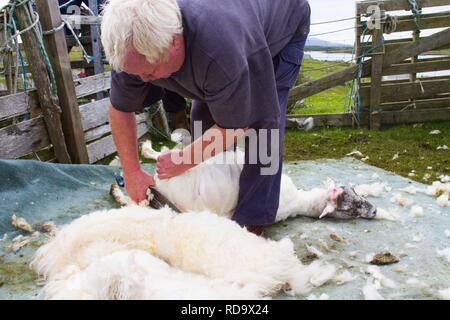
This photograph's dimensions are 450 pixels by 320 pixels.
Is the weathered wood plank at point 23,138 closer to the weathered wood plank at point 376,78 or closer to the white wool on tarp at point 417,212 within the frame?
the white wool on tarp at point 417,212

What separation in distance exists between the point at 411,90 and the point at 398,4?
1054 millimetres

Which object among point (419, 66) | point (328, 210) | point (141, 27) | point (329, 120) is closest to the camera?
point (141, 27)

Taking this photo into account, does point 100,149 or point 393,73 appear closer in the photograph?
point 100,149

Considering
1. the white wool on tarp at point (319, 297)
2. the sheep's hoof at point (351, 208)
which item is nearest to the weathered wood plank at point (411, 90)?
the sheep's hoof at point (351, 208)

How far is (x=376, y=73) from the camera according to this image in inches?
206

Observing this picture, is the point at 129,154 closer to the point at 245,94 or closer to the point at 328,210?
the point at 245,94

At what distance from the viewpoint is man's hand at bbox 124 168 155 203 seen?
2.27 meters

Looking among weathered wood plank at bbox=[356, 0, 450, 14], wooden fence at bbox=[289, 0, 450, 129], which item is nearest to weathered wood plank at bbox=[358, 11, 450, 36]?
wooden fence at bbox=[289, 0, 450, 129]

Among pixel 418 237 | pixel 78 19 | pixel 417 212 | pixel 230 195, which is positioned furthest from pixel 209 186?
pixel 78 19

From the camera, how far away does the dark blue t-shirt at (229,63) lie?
1.64 metres

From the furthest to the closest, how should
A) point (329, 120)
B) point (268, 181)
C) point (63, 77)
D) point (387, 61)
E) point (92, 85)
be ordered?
point (329, 120)
point (387, 61)
point (92, 85)
point (63, 77)
point (268, 181)

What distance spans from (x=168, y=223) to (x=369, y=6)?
423 cm
